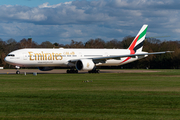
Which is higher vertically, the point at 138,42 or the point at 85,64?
the point at 138,42

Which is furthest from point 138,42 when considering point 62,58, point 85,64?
point 62,58

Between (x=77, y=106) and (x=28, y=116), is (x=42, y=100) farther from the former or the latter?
(x=28, y=116)

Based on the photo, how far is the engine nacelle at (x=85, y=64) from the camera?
45.8 metres

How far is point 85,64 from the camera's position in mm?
45938

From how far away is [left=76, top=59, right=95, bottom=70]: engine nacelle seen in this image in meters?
45.8

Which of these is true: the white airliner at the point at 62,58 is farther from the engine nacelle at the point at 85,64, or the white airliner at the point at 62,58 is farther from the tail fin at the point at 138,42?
the tail fin at the point at 138,42

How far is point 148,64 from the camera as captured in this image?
81.6 metres

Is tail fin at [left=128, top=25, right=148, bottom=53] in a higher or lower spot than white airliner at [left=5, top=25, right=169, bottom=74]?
higher

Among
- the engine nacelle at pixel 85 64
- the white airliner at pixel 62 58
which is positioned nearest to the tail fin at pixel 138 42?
the white airliner at pixel 62 58

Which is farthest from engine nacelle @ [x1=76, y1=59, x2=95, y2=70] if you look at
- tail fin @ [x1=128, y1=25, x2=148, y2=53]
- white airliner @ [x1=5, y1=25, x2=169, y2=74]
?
tail fin @ [x1=128, y1=25, x2=148, y2=53]

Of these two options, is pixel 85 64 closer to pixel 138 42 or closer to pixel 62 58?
pixel 62 58

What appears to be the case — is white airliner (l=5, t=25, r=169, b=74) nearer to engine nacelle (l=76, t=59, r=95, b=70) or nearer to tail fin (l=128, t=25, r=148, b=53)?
engine nacelle (l=76, t=59, r=95, b=70)

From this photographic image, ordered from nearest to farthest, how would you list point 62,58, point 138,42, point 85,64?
1. point 85,64
2. point 62,58
3. point 138,42

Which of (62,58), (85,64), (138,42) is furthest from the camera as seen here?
(138,42)
